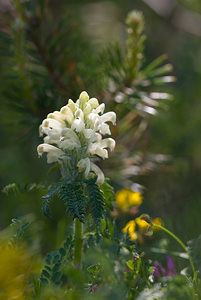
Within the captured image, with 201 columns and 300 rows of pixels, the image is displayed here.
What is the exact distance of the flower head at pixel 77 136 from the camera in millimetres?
531

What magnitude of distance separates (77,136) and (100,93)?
42 centimetres

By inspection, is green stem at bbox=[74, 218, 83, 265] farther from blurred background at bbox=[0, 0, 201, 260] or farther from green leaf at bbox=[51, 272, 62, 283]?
blurred background at bbox=[0, 0, 201, 260]

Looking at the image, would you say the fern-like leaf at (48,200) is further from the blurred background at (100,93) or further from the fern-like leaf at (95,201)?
the blurred background at (100,93)

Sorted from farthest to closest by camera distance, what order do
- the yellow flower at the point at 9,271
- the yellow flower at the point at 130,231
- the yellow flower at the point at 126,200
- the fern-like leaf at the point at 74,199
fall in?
the yellow flower at the point at 126,200 < the yellow flower at the point at 130,231 < the fern-like leaf at the point at 74,199 < the yellow flower at the point at 9,271

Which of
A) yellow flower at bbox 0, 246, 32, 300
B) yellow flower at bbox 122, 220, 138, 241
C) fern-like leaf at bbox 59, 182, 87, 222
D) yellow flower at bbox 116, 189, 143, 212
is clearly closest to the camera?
yellow flower at bbox 0, 246, 32, 300

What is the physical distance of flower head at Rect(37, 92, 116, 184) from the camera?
53cm

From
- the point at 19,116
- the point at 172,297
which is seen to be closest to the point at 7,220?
the point at 19,116

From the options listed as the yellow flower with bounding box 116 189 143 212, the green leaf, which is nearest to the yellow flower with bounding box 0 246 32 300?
the green leaf

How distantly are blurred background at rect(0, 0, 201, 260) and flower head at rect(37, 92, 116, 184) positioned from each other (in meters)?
0.25

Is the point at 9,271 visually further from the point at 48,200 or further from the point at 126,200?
the point at 126,200

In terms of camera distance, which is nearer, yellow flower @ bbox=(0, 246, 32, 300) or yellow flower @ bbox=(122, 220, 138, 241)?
yellow flower @ bbox=(0, 246, 32, 300)

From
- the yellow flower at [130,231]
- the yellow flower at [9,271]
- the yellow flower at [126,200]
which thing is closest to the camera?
the yellow flower at [9,271]

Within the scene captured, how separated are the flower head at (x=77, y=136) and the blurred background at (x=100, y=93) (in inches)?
9.8

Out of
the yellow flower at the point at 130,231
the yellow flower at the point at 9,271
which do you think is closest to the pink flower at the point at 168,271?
the yellow flower at the point at 130,231
